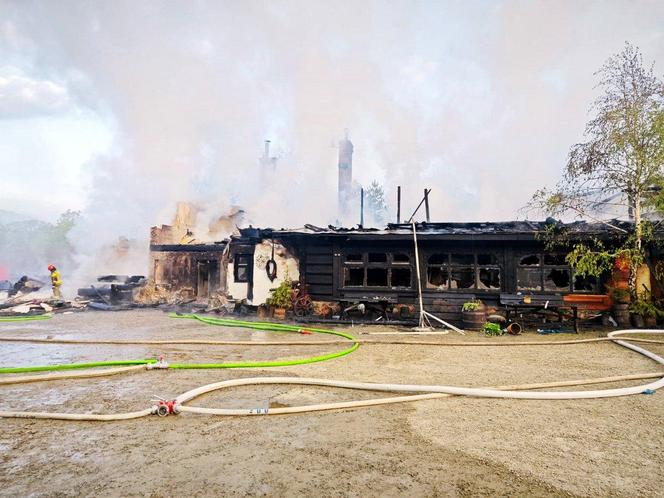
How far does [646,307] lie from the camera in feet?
36.9

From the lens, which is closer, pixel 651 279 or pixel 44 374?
pixel 44 374

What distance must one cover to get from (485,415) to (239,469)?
9.41 ft

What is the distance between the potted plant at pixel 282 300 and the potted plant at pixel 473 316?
252 inches

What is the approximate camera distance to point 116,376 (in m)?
6.20

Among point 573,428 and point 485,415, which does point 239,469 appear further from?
point 573,428

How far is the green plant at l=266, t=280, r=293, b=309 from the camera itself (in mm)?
14281

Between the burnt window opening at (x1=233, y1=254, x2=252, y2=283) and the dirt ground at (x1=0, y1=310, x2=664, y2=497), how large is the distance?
33.5 ft

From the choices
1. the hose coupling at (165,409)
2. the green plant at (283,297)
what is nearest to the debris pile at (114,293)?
the green plant at (283,297)

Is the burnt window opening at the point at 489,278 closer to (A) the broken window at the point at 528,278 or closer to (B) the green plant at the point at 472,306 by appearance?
(A) the broken window at the point at 528,278

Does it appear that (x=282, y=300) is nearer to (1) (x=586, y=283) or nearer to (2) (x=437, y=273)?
(2) (x=437, y=273)

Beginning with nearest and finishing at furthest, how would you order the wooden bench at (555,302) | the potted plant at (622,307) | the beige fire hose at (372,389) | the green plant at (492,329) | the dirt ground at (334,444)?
the dirt ground at (334,444), the beige fire hose at (372,389), the green plant at (492,329), the potted plant at (622,307), the wooden bench at (555,302)

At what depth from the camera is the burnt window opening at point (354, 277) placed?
1434 centimetres

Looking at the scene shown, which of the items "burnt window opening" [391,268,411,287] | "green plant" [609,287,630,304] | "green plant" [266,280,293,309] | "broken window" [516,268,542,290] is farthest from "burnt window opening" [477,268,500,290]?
"green plant" [266,280,293,309]

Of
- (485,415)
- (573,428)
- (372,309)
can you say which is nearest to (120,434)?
(485,415)
